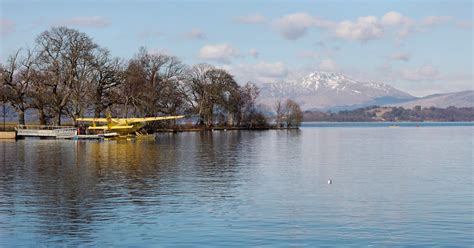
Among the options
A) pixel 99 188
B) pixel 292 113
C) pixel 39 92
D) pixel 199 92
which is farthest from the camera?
pixel 292 113

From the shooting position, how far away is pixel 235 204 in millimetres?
25453

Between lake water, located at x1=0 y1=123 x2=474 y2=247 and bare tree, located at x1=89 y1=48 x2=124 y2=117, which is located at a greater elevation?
bare tree, located at x1=89 y1=48 x2=124 y2=117

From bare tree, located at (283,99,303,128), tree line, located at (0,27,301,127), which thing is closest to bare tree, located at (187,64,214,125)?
tree line, located at (0,27,301,127)

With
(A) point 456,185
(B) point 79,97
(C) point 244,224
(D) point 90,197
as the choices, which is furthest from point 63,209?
(B) point 79,97

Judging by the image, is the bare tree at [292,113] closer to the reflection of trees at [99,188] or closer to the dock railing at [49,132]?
the dock railing at [49,132]

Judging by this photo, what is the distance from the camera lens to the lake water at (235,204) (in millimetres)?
19516

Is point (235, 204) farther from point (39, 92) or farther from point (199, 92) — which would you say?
point (199, 92)

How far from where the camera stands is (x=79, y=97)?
3659 inches

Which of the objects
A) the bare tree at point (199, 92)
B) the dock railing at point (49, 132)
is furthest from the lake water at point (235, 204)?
the bare tree at point (199, 92)

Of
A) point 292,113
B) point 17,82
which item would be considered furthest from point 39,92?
point 292,113

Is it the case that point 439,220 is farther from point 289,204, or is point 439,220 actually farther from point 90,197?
point 90,197

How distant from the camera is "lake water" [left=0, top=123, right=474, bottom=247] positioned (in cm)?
1952

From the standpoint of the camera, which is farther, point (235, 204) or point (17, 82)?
point (17, 82)

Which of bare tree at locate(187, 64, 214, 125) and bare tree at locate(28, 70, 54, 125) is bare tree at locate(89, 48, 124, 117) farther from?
bare tree at locate(187, 64, 214, 125)
